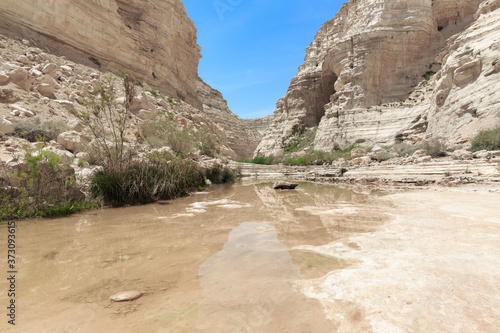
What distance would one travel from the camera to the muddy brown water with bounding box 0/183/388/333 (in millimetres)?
1193

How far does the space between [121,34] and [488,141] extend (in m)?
24.7

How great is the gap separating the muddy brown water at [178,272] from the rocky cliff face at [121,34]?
9.02 m

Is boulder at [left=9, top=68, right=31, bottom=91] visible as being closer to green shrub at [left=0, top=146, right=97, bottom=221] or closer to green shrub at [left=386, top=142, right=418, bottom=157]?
green shrub at [left=0, top=146, right=97, bottom=221]

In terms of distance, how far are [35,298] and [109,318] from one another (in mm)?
606

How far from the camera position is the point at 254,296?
139 cm

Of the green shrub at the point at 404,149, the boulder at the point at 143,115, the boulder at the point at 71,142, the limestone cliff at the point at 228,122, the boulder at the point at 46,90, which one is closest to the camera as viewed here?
the boulder at the point at 71,142

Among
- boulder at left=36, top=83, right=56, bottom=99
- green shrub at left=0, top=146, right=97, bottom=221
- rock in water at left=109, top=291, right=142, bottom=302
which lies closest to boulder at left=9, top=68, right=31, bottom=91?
boulder at left=36, top=83, right=56, bottom=99

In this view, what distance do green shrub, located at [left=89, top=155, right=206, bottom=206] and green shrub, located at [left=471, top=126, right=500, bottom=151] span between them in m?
12.1

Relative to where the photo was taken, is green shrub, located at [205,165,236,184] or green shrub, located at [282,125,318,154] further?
green shrub, located at [282,125,318,154]

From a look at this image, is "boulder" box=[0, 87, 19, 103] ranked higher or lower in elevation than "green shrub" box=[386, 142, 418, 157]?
higher

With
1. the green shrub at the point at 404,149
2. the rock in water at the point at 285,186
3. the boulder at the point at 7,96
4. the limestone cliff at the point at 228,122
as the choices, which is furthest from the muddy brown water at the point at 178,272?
the limestone cliff at the point at 228,122

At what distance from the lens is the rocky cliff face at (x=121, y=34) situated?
1423 centimetres

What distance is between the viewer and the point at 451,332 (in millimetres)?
983

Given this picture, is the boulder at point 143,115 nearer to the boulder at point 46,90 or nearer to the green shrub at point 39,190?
the boulder at point 46,90
